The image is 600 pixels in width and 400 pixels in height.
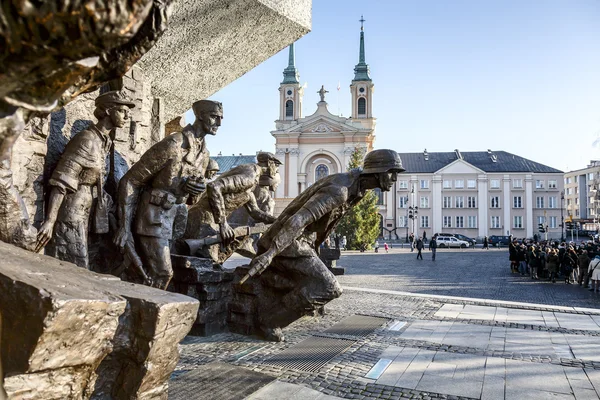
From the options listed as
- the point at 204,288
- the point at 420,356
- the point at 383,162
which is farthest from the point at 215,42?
the point at 420,356

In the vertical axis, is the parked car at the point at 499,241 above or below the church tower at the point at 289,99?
below

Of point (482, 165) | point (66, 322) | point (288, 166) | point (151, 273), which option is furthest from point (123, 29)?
point (482, 165)

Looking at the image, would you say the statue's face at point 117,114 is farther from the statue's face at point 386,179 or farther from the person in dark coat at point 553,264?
the person in dark coat at point 553,264

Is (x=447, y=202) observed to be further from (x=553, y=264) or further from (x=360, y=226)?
(x=553, y=264)

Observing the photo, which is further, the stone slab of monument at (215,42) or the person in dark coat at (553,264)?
the person in dark coat at (553,264)

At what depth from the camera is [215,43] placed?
6551mm

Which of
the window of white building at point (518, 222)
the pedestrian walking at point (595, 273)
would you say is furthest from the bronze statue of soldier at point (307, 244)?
the window of white building at point (518, 222)

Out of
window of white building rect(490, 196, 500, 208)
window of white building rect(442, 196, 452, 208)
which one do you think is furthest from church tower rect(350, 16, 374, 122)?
window of white building rect(490, 196, 500, 208)

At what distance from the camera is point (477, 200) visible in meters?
59.0

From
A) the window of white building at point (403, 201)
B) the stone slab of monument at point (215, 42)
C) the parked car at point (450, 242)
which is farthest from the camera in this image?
the window of white building at point (403, 201)

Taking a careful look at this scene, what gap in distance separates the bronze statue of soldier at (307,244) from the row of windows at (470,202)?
182 feet

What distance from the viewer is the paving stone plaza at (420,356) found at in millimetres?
3719

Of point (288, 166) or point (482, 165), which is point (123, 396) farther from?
point (482, 165)

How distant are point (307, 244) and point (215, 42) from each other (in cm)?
303
